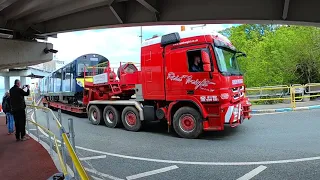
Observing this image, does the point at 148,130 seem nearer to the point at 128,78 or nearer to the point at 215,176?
the point at 128,78

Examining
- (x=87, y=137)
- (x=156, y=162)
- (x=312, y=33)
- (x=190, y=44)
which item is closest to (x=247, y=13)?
(x=190, y=44)

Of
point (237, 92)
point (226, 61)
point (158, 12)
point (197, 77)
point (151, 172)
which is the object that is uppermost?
point (158, 12)

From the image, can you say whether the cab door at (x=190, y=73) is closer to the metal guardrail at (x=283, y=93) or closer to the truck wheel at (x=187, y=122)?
the truck wheel at (x=187, y=122)

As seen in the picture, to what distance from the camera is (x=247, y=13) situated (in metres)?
6.30

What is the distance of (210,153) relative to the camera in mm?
7355

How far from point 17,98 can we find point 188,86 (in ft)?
17.9

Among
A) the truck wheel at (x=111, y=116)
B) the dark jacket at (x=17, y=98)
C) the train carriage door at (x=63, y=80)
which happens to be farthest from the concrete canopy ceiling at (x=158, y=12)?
the train carriage door at (x=63, y=80)

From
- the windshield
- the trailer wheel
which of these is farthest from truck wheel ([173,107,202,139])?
the trailer wheel

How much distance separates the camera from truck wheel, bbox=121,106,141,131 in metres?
11.0

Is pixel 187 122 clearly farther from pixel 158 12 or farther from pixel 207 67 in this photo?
pixel 158 12

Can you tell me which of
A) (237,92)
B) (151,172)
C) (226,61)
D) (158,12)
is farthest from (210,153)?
(158,12)

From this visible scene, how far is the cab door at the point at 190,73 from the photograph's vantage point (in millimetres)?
8943

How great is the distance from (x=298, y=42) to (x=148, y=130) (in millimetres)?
16427

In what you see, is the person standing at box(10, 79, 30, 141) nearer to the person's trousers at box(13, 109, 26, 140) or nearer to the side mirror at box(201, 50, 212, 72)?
the person's trousers at box(13, 109, 26, 140)
